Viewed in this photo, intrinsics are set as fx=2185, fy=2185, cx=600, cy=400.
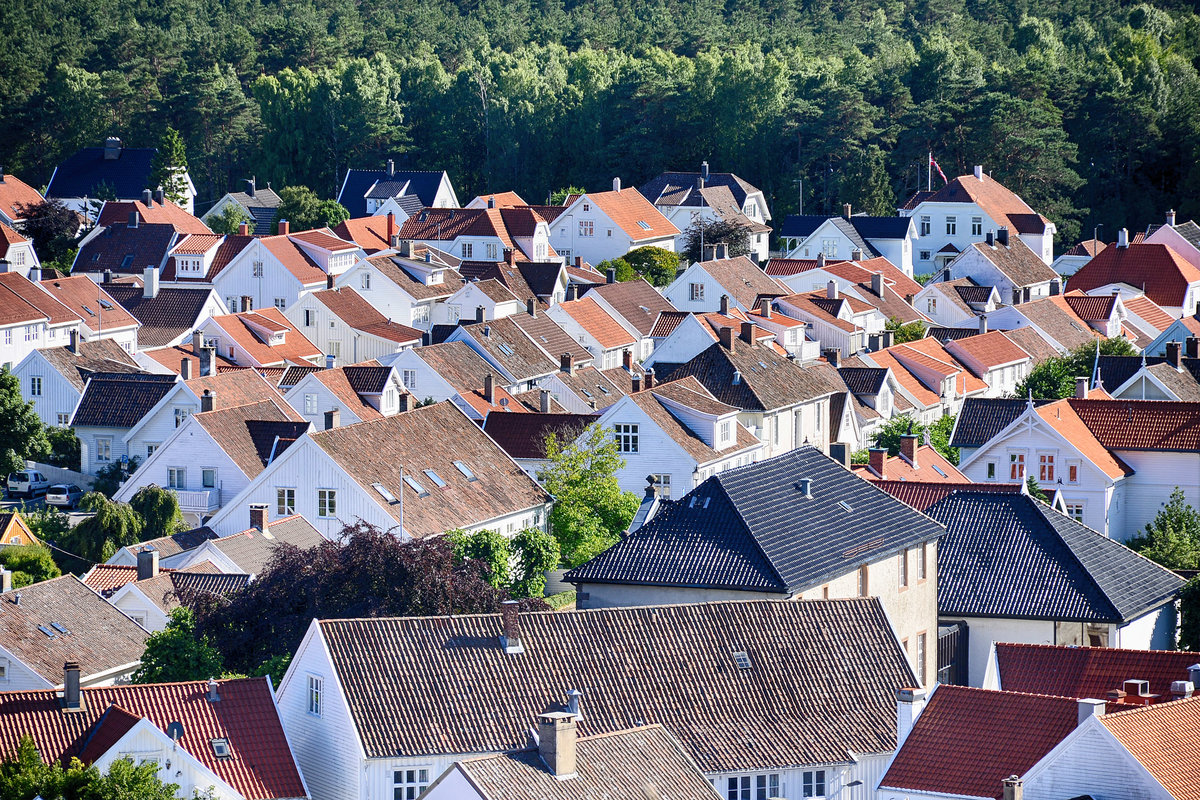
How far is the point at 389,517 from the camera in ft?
149

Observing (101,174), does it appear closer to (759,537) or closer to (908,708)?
(759,537)

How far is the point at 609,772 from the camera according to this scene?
26828mm

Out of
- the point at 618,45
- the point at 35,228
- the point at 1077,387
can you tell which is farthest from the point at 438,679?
the point at 618,45

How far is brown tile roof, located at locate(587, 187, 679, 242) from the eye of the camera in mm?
100938

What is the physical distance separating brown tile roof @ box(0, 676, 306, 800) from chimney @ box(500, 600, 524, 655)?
3.30 m

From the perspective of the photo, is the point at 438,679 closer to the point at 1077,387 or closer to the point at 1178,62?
the point at 1077,387

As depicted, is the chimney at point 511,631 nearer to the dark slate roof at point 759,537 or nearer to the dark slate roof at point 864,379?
the dark slate roof at point 759,537

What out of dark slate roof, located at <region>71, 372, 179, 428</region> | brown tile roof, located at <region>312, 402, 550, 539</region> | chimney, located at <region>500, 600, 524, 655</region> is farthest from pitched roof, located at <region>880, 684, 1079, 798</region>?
dark slate roof, located at <region>71, 372, 179, 428</region>

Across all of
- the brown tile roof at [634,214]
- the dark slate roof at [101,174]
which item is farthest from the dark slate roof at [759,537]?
the dark slate roof at [101,174]

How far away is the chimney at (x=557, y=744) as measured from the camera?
2633 cm

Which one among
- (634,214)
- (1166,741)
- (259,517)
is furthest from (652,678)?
(634,214)

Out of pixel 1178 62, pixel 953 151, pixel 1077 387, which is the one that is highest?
pixel 1178 62

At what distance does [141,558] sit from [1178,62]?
91.9m

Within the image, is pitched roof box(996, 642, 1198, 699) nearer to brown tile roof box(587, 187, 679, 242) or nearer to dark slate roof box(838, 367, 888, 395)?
dark slate roof box(838, 367, 888, 395)
